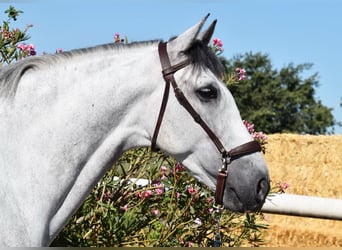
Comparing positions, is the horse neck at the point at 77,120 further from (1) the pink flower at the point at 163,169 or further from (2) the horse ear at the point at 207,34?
(1) the pink flower at the point at 163,169

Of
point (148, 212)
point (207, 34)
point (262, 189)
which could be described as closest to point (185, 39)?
point (207, 34)

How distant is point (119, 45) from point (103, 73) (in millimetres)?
210

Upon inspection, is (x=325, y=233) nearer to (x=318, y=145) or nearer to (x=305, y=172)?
(x=305, y=172)

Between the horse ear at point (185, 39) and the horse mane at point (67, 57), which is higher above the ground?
the horse ear at point (185, 39)

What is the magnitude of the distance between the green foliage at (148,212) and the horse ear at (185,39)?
67.5 inches

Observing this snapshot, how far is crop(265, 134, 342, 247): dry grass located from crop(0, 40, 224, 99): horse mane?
32.2 feet

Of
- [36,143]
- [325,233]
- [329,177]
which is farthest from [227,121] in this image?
[329,177]

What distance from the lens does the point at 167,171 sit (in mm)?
5652

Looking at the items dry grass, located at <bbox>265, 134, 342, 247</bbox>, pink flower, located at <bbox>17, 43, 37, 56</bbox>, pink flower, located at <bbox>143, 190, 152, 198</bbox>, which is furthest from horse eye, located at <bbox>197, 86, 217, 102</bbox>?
dry grass, located at <bbox>265, 134, 342, 247</bbox>

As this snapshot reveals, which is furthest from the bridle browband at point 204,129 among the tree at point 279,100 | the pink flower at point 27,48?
the tree at point 279,100

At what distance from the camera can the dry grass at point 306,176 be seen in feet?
44.9

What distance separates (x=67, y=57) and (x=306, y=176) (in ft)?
44.0

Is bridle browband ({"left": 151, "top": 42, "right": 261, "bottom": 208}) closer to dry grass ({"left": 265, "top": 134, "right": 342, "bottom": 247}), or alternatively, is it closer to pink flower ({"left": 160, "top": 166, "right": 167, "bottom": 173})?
pink flower ({"left": 160, "top": 166, "right": 167, "bottom": 173})

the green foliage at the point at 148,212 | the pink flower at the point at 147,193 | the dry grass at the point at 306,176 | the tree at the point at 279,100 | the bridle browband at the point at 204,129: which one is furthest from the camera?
the tree at the point at 279,100
